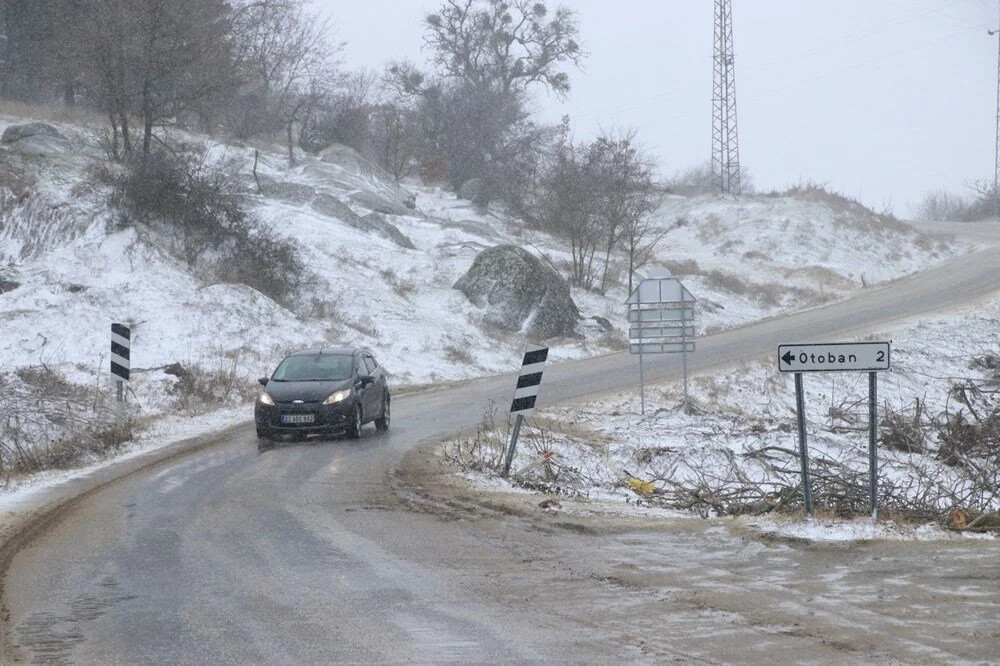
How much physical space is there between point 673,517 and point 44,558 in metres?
5.59

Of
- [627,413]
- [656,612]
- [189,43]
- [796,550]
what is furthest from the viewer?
[189,43]

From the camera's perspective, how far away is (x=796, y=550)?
8.73 metres

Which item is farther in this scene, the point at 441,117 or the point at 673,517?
the point at 441,117

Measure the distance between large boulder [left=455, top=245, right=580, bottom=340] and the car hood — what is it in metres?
17.9

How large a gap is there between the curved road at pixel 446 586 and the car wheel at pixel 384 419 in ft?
21.5

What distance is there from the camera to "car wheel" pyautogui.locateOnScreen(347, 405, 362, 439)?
57.9 ft

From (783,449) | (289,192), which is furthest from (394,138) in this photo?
(783,449)

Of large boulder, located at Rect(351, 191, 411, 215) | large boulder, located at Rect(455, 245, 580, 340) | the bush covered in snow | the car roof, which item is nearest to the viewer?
the car roof

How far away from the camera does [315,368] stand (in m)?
18.6

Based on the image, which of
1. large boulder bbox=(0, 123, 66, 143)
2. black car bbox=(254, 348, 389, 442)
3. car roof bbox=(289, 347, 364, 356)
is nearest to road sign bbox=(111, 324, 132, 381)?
black car bbox=(254, 348, 389, 442)

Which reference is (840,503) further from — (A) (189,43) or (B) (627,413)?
(A) (189,43)

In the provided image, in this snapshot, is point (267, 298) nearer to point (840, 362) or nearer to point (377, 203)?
point (377, 203)

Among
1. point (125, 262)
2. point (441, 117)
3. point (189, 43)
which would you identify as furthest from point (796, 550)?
point (441, 117)

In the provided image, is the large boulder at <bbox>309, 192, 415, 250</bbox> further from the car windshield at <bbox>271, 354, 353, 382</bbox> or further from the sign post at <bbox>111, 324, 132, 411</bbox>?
the sign post at <bbox>111, 324, 132, 411</bbox>
